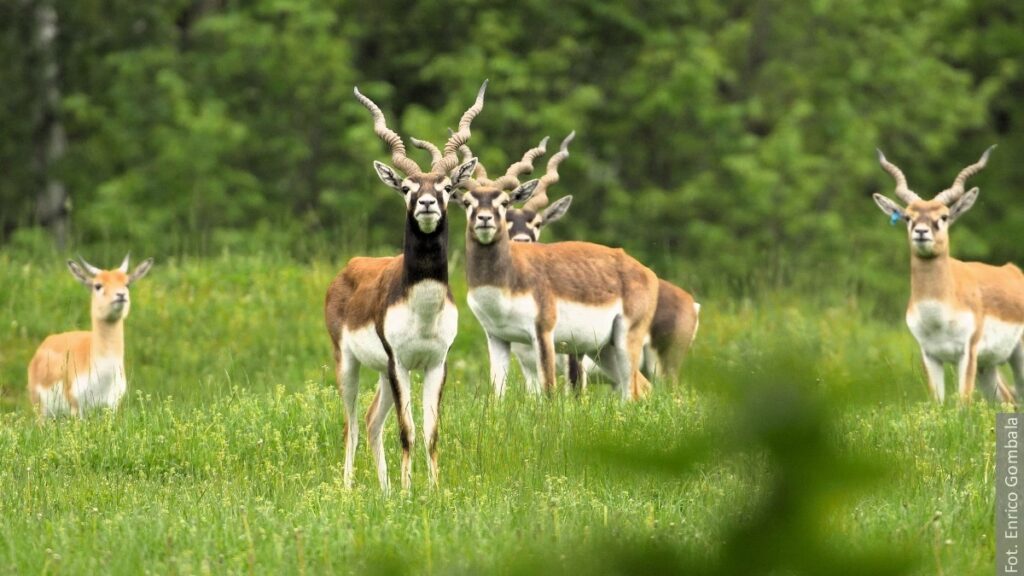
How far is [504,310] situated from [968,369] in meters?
3.98

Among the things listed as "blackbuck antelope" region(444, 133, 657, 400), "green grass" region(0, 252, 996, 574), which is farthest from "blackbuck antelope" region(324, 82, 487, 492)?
"blackbuck antelope" region(444, 133, 657, 400)

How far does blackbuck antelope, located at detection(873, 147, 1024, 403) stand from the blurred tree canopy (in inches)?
523

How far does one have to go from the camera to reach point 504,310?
465 inches

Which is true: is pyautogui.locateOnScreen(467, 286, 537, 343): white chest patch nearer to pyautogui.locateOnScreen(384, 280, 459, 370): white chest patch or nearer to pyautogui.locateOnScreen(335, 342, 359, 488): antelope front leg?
pyautogui.locateOnScreen(335, 342, 359, 488): antelope front leg

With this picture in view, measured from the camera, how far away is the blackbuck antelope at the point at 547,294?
1177 centimetres

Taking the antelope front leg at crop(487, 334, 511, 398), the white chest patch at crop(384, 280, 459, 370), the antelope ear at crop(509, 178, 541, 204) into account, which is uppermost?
the antelope ear at crop(509, 178, 541, 204)

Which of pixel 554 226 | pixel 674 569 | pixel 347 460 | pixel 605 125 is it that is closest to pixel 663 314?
pixel 347 460

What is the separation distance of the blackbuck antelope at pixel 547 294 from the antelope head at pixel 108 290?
3.08 meters

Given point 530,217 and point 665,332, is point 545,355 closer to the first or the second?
point 665,332

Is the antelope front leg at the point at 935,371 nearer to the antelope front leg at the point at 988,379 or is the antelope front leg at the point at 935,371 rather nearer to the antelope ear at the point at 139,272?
the antelope front leg at the point at 988,379

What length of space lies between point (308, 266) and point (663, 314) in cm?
618

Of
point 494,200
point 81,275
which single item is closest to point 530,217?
point 494,200

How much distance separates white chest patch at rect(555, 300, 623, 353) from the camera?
40.1ft

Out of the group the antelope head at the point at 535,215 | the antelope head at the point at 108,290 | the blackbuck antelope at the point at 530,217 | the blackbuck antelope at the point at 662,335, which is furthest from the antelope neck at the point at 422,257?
the antelope head at the point at 108,290
